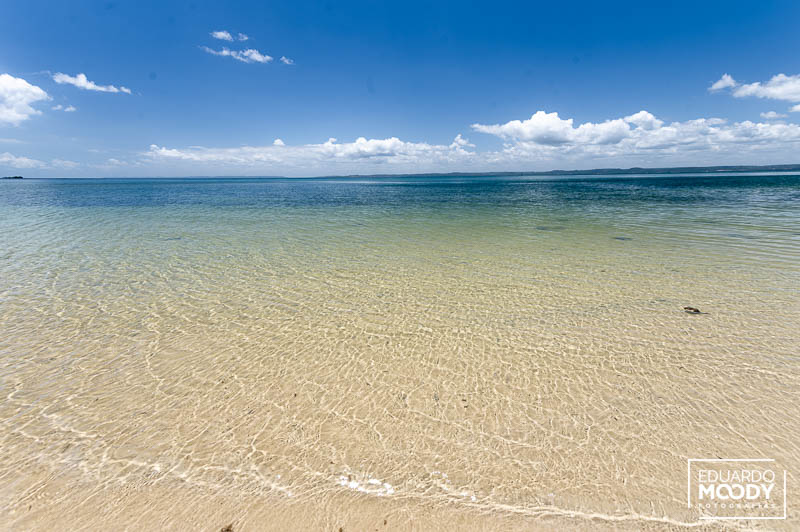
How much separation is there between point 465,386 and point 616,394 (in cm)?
203

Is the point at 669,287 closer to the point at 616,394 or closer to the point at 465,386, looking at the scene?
the point at 616,394

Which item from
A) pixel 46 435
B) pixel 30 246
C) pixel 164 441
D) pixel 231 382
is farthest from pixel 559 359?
pixel 30 246

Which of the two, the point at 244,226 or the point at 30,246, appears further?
the point at 244,226

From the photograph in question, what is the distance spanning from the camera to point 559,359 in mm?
5531

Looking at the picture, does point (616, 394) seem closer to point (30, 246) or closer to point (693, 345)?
point (693, 345)

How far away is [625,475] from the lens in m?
3.43

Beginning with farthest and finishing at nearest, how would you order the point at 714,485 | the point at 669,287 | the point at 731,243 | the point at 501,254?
1. the point at 731,243
2. the point at 501,254
3. the point at 669,287
4. the point at 714,485

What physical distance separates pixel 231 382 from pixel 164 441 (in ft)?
3.78

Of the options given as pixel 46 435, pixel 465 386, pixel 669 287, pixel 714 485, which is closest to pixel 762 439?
pixel 714 485

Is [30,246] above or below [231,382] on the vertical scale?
above

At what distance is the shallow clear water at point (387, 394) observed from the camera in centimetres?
329

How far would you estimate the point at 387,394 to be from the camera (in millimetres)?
4766

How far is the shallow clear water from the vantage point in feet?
10.8

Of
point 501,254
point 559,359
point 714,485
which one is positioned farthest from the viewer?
point 501,254
